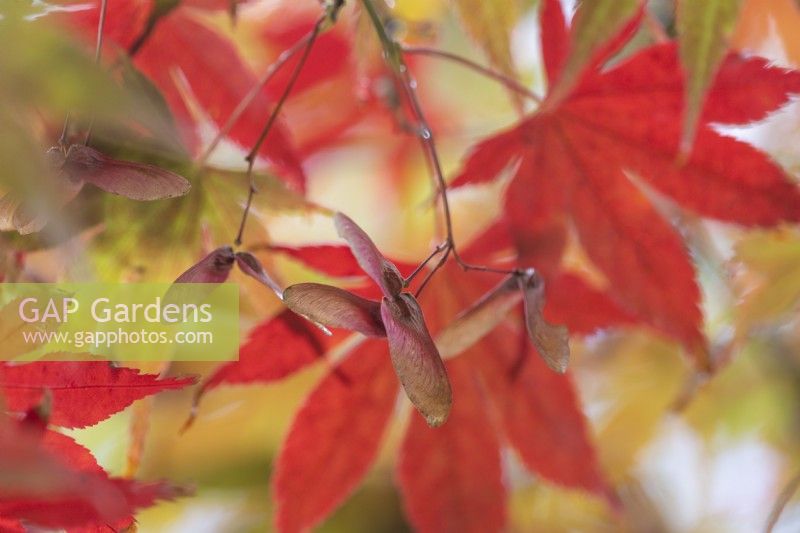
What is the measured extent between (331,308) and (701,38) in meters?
0.24

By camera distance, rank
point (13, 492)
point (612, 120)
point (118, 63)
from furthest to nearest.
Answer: point (612, 120), point (118, 63), point (13, 492)

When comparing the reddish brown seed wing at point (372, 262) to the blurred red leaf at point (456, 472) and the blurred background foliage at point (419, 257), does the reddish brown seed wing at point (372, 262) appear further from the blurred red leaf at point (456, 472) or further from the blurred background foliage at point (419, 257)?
the blurred red leaf at point (456, 472)

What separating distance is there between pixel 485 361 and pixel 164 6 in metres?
0.32

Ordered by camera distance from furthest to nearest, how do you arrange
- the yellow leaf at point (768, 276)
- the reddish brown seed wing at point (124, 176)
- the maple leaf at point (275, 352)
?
the yellow leaf at point (768, 276) < the maple leaf at point (275, 352) < the reddish brown seed wing at point (124, 176)

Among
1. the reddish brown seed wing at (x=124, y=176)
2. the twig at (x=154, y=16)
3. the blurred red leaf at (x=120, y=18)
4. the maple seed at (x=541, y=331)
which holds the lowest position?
the maple seed at (x=541, y=331)

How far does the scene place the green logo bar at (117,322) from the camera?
1.37 ft

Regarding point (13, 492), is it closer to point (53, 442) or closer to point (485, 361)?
point (53, 442)

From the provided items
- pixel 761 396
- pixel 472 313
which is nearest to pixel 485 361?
pixel 472 313

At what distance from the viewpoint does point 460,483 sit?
0.58 meters

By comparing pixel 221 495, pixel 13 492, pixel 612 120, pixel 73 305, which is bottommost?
pixel 13 492

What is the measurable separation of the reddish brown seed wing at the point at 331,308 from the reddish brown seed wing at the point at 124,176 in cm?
7

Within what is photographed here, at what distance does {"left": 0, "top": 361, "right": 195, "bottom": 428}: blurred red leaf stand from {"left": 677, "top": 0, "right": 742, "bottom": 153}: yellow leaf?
0.94 feet

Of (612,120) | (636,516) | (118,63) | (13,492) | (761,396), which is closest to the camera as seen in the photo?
(13,492)

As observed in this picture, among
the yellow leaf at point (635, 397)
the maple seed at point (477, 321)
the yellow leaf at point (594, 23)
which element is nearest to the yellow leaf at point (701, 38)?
the yellow leaf at point (594, 23)
